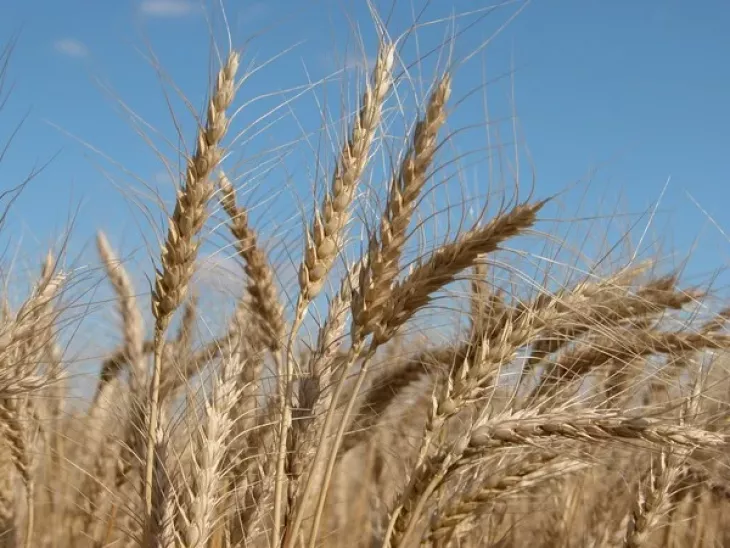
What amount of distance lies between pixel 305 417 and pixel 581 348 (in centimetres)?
121

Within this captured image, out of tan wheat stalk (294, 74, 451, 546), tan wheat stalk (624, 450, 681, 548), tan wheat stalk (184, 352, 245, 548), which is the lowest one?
tan wheat stalk (624, 450, 681, 548)

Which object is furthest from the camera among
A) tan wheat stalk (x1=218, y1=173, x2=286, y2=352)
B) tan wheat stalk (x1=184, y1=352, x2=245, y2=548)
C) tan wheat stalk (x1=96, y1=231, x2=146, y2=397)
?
tan wheat stalk (x1=96, y1=231, x2=146, y2=397)

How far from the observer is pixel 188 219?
242cm

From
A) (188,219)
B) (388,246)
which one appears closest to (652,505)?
(388,246)

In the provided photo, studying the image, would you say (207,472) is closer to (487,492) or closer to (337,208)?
(337,208)

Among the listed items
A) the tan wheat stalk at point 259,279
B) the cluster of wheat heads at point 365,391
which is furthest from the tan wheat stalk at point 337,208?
the tan wheat stalk at point 259,279

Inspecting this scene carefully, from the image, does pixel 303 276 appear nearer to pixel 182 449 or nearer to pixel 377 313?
pixel 377 313

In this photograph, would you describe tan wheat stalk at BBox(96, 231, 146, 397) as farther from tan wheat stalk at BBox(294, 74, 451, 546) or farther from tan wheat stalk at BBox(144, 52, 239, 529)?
tan wheat stalk at BBox(294, 74, 451, 546)

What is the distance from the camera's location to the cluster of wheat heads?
2.17 m

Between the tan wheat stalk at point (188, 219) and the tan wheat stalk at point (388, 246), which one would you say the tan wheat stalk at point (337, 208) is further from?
the tan wheat stalk at point (188, 219)

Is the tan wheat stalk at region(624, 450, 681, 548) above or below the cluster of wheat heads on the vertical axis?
below

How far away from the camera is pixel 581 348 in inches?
121

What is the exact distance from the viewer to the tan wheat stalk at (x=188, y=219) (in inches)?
94.7

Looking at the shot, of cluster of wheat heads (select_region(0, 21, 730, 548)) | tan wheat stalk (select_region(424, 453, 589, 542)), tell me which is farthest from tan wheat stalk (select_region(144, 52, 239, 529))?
tan wheat stalk (select_region(424, 453, 589, 542))
